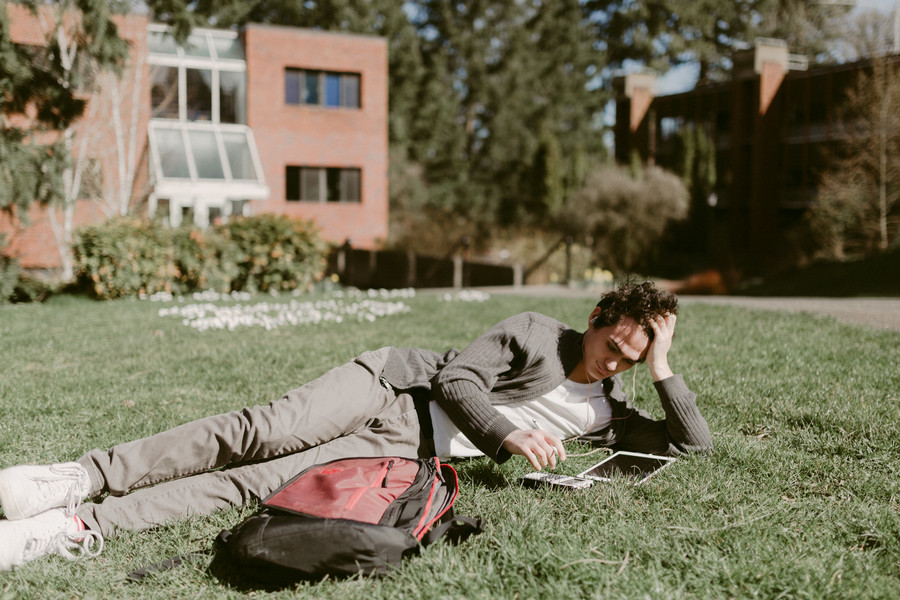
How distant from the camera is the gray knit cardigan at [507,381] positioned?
329cm

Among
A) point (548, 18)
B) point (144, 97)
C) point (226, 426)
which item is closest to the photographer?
point (226, 426)

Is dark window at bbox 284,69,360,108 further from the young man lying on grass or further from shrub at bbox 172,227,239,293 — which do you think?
the young man lying on grass

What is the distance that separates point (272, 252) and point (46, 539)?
1111 cm

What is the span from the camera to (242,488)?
329 centimetres

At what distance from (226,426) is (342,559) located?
879 mm

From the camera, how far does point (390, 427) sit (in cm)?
350

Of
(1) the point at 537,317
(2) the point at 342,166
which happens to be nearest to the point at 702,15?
(2) the point at 342,166

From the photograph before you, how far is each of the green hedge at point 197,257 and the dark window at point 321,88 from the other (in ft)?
45.0

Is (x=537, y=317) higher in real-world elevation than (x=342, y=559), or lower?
higher

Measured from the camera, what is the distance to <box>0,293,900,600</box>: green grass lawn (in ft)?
8.64

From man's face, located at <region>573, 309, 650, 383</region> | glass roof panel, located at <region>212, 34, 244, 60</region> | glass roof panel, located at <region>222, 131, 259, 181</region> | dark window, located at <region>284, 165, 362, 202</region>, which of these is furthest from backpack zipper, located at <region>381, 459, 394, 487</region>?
glass roof panel, located at <region>212, 34, 244, 60</region>

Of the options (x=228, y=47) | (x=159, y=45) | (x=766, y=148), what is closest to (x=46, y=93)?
(x=159, y=45)

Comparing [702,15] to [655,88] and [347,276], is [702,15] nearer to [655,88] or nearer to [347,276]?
[655,88]

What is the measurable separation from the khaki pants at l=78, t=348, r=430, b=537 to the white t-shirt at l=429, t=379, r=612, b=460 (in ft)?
0.34
